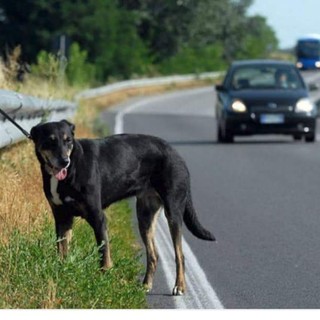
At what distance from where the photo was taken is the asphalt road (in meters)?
9.29

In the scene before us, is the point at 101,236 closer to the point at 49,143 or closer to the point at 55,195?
the point at 55,195

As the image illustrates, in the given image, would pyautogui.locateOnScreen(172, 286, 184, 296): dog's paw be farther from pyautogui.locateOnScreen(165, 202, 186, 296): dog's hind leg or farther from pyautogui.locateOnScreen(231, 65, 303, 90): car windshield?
pyautogui.locateOnScreen(231, 65, 303, 90): car windshield

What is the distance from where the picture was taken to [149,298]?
909 centimetres

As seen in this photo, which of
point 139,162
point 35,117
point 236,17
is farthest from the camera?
point 236,17

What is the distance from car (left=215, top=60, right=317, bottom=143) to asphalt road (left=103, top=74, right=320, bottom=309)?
36 cm

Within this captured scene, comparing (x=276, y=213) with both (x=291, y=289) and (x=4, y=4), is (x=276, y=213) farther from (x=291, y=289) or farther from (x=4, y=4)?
(x=4, y=4)

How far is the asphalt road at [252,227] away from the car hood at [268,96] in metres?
0.82

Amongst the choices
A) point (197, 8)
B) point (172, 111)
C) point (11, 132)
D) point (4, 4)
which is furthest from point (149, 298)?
point (197, 8)

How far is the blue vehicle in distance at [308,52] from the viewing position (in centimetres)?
9669

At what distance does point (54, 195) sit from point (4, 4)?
69720 millimetres

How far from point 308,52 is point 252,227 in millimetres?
85687

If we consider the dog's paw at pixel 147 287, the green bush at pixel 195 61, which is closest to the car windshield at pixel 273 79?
the dog's paw at pixel 147 287

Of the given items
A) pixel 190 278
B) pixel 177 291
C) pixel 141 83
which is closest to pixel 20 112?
pixel 190 278

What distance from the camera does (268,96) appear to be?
26938mm
